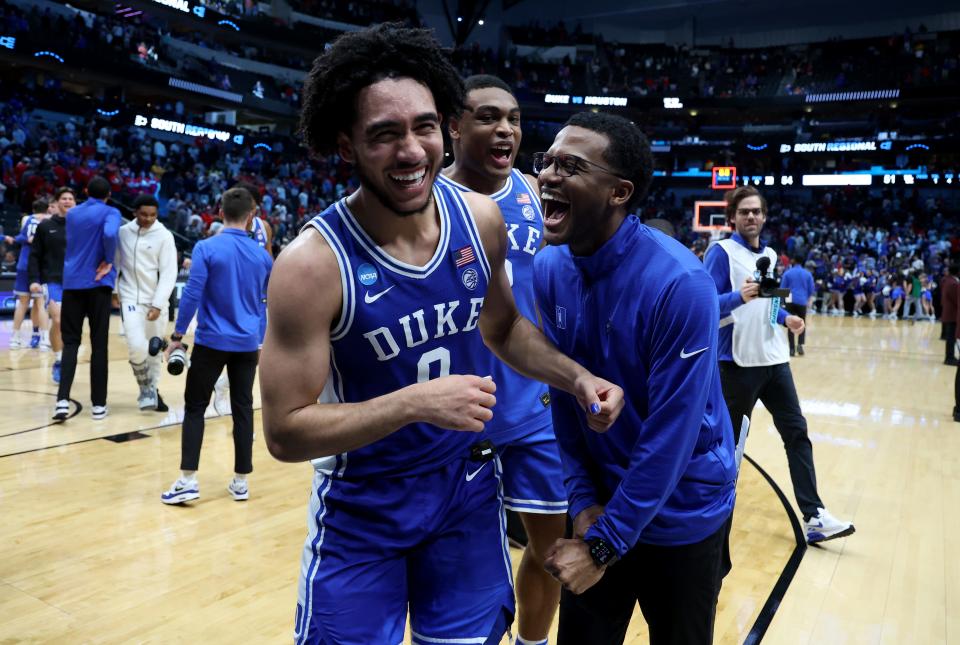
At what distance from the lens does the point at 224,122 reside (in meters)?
29.8

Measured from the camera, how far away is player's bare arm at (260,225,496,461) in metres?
1.63

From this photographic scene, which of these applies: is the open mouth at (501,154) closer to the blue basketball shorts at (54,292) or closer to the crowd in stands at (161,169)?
the blue basketball shorts at (54,292)

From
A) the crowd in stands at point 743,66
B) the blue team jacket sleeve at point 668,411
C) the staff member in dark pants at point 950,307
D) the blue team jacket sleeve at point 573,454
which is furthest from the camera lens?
the crowd in stands at point 743,66

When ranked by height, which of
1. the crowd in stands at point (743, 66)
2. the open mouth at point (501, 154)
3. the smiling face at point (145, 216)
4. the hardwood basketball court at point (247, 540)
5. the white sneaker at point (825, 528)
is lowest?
the hardwood basketball court at point (247, 540)

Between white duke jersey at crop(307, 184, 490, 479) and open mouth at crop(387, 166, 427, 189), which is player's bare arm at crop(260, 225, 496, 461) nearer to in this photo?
white duke jersey at crop(307, 184, 490, 479)

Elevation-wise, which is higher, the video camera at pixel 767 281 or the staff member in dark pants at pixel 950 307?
the video camera at pixel 767 281

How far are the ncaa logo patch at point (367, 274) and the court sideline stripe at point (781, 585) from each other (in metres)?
2.45

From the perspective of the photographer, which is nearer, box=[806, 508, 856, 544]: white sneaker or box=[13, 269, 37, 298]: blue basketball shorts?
box=[806, 508, 856, 544]: white sneaker

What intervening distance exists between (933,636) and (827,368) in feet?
30.3

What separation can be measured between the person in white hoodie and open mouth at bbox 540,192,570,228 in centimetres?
532

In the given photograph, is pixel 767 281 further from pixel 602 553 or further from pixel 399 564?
pixel 399 564

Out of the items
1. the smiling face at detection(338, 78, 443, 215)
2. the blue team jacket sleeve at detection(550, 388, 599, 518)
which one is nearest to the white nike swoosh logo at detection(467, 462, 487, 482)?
the blue team jacket sleeve at detection(550, 388, 599, 518)

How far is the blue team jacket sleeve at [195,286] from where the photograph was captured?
4.89 meters

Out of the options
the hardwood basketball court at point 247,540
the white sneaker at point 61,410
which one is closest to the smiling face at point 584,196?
the hardwood basketball court at point 247,540
